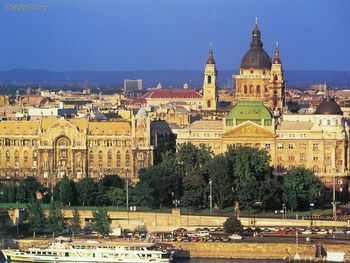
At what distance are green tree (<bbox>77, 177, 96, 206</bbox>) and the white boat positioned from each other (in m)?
15.6

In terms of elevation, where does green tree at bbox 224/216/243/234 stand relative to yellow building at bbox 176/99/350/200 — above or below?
below

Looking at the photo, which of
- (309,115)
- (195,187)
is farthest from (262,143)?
(195,187)

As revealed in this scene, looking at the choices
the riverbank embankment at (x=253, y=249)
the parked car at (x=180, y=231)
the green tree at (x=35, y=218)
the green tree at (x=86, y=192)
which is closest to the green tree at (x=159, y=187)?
the green tree at (x=86, y=192)

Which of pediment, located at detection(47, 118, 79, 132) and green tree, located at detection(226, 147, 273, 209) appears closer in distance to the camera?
green tree, located at detection(226, 147, 273, 209)

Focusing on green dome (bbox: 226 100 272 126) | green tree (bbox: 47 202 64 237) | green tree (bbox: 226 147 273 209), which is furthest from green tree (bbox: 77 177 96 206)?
green dome (bbox: 226 100 272 126)

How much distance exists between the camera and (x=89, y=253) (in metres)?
75.4

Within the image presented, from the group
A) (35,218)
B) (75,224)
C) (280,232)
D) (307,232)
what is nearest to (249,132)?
(280,232)

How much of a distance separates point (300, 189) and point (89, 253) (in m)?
17.8

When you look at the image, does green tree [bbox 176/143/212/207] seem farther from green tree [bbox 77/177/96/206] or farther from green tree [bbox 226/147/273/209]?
green tree [bbox 77/177/96/206]

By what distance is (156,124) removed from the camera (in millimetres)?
106125

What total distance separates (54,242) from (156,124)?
99.4 feet

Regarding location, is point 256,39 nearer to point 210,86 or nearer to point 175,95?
point 210,86

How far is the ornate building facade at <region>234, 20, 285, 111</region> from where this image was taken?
123 metres

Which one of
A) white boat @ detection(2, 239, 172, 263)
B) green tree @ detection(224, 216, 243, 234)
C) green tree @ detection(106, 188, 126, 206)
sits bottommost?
white boat @ detection(2, 239, 172, 263)
